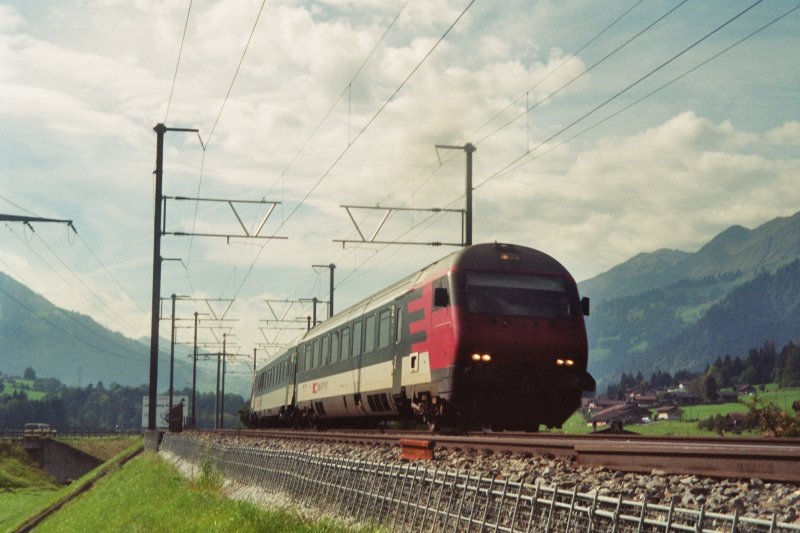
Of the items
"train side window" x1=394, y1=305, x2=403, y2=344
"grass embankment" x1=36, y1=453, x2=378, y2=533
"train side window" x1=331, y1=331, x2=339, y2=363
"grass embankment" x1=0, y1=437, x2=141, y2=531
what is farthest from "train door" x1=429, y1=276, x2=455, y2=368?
"grass embankment" x1=0, y1=437, x2=141, y2=531

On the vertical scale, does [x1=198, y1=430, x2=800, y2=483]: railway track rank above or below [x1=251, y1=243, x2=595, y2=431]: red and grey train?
below

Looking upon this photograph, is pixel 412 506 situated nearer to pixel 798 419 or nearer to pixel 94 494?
pixel 798 419

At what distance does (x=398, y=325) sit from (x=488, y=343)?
4018mm

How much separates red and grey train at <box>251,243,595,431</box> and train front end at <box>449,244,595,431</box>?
0.02 metres

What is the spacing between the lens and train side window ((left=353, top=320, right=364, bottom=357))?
28078mm

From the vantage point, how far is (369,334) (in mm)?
26969

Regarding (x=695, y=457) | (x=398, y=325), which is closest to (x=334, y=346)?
(x=398, y=325)

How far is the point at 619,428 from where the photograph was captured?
19.4 meters

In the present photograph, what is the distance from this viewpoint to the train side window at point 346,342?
29.7 meters

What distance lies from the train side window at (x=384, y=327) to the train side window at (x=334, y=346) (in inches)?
225

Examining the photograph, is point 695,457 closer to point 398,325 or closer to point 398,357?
point 398,357

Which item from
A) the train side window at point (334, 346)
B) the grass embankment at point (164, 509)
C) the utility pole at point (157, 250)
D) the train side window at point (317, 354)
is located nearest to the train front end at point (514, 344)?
the grass embankment at point (164, 509)

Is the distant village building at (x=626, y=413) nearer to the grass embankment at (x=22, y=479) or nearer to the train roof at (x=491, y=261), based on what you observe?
the grass embankment at (x=22, y=479)

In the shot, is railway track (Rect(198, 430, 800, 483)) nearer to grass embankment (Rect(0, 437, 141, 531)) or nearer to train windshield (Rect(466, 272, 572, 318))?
train windshield (Rect(466, 272, 572, 318))
